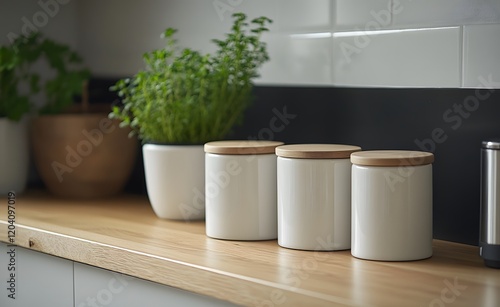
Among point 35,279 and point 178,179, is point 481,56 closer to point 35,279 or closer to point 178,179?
point 178,179

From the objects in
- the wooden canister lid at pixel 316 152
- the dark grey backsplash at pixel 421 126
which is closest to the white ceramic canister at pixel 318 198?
the wooden canister lid at pixel 316 152

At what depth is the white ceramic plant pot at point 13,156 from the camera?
6.22ft

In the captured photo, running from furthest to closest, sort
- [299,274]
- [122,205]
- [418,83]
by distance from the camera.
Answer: [122,205] → [418,83] → [299,274]

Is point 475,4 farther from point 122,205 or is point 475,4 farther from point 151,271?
point 122,205

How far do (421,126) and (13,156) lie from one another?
98 centimetres

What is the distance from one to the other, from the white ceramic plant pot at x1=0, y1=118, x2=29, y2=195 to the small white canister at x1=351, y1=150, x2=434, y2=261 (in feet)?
3.15

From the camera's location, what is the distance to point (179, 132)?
61.8 inches

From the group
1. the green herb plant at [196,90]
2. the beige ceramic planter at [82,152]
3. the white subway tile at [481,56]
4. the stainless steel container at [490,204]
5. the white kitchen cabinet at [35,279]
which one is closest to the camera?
the stainless steel container at [490,204]

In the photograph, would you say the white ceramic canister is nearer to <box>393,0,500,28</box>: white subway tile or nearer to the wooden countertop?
the wooden countertop

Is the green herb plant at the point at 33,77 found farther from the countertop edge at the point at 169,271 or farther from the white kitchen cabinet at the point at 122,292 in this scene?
the white kitchen cabinet at the point at 122,292

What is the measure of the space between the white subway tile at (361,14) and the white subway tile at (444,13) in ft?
0.08

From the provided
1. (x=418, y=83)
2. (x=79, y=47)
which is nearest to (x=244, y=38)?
(x=418, y=83)

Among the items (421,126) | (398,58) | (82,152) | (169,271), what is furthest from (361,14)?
(82,152)

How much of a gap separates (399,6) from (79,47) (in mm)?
970
